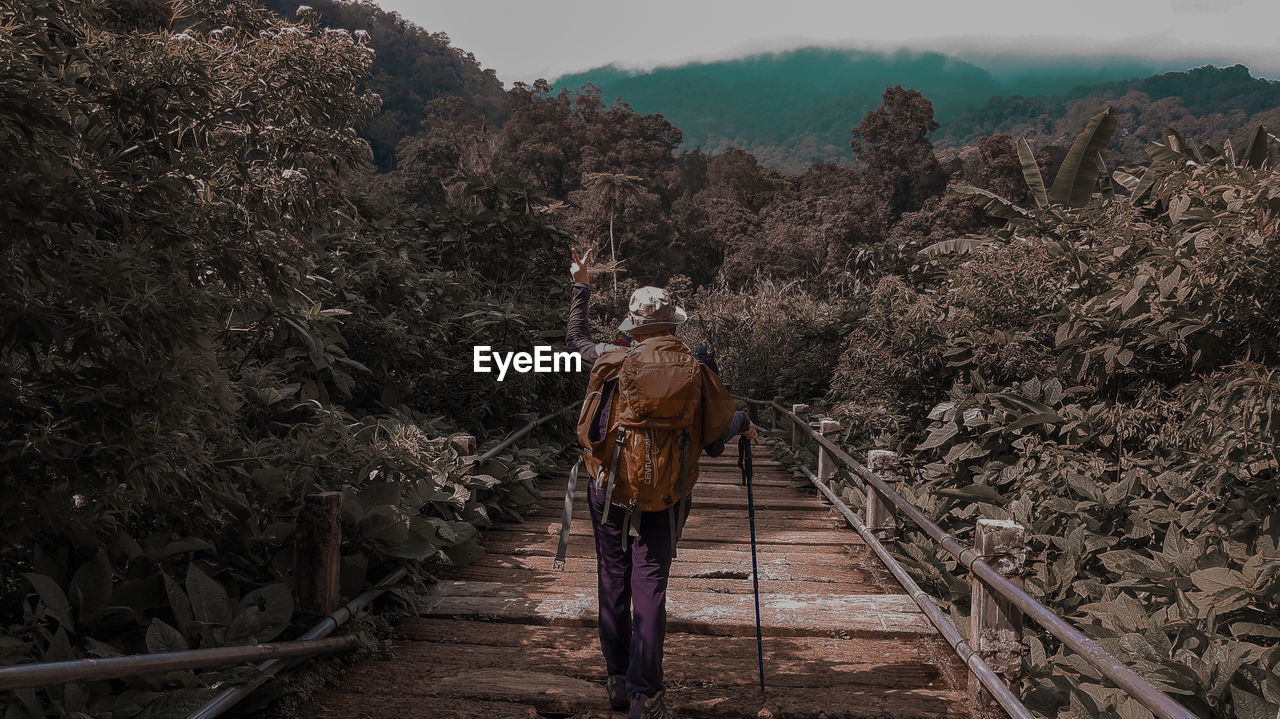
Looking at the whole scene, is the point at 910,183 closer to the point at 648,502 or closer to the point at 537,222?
the point at 537,222

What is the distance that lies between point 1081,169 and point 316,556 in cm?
1395

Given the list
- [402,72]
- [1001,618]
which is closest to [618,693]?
[1001,618]

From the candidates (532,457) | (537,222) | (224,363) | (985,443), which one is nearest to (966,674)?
(985,443)

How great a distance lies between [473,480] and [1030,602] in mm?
4136

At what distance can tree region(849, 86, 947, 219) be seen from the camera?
46.5 m

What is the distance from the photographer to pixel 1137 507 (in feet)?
18.0

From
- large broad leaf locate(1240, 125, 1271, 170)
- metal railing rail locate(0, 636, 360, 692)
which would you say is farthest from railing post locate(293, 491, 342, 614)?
large broad leaf locate(1240, 125, 1271, 170)

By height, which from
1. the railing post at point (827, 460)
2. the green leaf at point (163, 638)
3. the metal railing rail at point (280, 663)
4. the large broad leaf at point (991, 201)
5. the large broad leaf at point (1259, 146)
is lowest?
the railing post at point (827, 460)

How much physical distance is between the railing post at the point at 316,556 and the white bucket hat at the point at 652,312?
5.41 ft

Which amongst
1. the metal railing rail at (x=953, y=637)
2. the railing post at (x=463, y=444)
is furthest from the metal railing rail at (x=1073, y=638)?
the railing post at (x=463, y=444)

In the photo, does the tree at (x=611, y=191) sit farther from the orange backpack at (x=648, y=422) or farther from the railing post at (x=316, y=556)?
the orange backpack at (x=648, y=422)

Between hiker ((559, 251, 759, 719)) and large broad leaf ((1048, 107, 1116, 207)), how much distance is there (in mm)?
12534

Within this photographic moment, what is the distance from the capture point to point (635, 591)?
10.9 ft

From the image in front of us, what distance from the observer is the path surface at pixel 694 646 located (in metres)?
3.55
